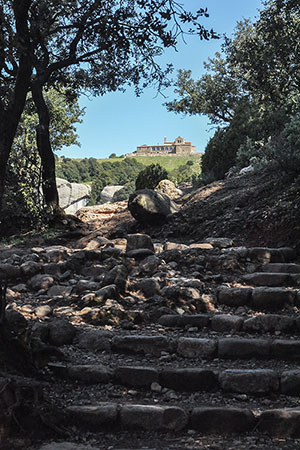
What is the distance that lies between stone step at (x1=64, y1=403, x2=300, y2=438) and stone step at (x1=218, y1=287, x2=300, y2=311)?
220cm

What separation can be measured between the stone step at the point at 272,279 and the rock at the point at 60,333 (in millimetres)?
2626

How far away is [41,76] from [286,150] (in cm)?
667

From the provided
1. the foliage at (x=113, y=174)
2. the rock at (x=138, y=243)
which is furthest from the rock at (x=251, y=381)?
the foliage at (x=113, y=174)

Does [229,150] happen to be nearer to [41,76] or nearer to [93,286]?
[41,76]

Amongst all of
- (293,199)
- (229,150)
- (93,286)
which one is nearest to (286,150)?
(293,199)

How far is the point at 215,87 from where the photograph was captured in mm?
23656

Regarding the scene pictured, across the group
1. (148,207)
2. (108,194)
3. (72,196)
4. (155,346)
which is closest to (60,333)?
(155,346)

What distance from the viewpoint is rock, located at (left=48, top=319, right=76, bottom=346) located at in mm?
4703

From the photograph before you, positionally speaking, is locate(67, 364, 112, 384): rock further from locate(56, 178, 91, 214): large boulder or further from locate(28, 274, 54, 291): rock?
locate(56, 178, 91, 214): large boulder

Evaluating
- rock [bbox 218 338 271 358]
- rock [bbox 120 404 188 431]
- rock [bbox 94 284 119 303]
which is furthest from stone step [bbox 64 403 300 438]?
rock [bbox 94 284 119 303]

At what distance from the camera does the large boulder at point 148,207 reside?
1021 centimetres

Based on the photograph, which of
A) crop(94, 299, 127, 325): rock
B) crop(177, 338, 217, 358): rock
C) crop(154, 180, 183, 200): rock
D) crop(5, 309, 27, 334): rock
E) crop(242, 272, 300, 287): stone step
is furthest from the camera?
crop(154, 180, 183, 200): rock

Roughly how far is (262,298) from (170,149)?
270 ft

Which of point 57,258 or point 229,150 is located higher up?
point 229,150
